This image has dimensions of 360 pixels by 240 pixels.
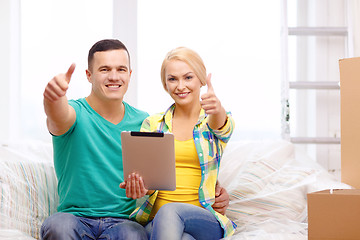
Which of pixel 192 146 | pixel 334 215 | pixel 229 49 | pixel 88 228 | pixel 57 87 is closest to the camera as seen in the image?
pixel 334 215

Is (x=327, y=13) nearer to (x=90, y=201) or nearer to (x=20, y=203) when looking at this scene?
(x=90, y=201)

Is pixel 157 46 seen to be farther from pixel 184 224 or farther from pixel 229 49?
pixel 184 224

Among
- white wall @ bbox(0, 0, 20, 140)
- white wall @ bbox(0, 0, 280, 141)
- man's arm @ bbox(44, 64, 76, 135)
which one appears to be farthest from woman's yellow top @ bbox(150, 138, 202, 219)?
white wall @ bbox(0, 0, 20, 140)

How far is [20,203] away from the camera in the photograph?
64.7 inches

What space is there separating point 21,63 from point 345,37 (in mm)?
1786

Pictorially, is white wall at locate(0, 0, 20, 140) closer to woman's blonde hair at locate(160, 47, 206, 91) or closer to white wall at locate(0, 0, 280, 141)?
white wall at locate(0, 0, 280, 141)

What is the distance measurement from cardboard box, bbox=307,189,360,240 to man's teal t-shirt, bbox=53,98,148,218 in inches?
26.9

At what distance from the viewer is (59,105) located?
1.43 meters

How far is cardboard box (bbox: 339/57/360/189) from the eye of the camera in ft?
4.52

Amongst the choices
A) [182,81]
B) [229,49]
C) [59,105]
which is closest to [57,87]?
[59,105]

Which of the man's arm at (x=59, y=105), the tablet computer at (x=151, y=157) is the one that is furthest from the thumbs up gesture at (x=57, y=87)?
the tablet computer at (x=151, y=157)

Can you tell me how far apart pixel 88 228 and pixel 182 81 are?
57cm

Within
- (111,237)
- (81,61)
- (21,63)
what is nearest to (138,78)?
(81,61)

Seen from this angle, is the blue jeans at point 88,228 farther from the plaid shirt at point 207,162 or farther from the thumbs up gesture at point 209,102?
the thumbs up gesture at point 209,102
